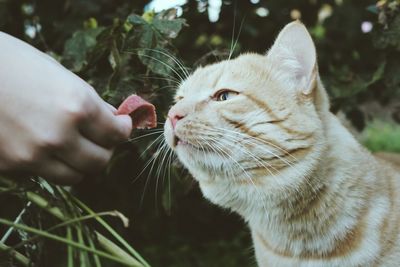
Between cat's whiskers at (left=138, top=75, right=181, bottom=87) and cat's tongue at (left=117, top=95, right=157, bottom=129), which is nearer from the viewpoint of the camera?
cat's tongue at (left=117, top=95, right=157, bottom=129)

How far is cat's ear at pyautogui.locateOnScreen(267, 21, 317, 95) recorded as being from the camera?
5.84 feet

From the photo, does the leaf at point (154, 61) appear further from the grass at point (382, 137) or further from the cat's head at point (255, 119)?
the grass at point (382, 137)

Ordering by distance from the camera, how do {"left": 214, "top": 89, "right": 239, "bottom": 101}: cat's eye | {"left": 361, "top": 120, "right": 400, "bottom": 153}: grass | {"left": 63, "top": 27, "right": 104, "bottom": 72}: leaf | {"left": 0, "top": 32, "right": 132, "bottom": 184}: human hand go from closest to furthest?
Answer: {"left": 0, "top": 32, "right": 132, "bottom": 184}: human hand, {"left": 214, "top": 89, "right": 239, "bottom": 101}: cat's eye, {"left": 63, "top": 27, "right": 104, "bottom": 72}: leaf, {"left": 361, "top": 120, "right": 400, "bottom": 153}: grass

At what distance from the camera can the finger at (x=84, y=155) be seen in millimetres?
987

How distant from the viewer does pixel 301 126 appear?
1.75 meters

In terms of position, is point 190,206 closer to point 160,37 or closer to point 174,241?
point 174,241

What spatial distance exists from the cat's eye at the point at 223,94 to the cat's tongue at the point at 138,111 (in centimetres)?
52

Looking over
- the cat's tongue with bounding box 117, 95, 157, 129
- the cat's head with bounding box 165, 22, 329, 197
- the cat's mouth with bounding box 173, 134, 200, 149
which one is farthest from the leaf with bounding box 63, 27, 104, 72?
the cat's tongue with bounding box 117, 95, 157, 129

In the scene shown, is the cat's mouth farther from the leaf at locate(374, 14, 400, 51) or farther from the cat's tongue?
the leaf at locate(374, 14, 400, 51)

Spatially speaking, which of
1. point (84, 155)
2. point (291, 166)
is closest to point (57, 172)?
point (84, 155)

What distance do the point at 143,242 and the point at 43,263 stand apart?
7.29 ft

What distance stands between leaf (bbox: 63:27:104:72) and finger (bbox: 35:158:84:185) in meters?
1.23

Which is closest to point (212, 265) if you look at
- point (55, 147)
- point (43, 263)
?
point (43, 263)

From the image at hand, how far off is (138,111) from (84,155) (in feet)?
1.09
